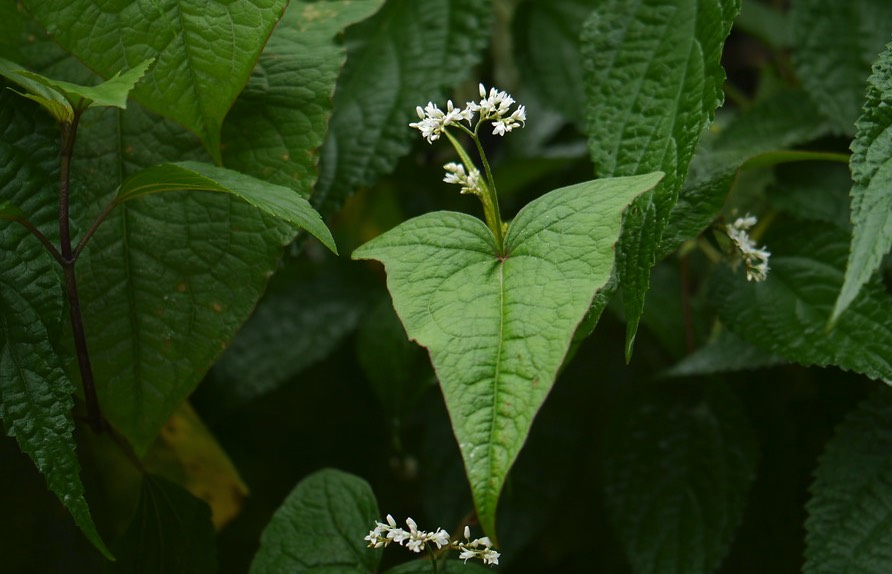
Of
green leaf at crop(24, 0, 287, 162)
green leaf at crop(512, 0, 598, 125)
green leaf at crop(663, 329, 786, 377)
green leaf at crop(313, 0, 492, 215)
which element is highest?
green leaf at crop(512, 0, 598, 125)

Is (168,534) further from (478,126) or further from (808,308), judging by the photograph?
(808,308)

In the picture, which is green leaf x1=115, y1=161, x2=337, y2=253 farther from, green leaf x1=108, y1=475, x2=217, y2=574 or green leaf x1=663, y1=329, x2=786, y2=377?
green leaf x1=663, y1=329, x2=786, y2=377

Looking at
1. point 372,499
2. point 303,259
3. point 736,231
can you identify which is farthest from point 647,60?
point 303,259

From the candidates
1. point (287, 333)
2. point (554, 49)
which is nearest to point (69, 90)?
point (287, 333)

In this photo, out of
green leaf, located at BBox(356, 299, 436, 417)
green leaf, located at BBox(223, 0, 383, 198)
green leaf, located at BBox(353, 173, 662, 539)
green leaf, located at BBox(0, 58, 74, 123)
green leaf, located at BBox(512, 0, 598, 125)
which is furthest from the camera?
green leaf, located at BBox(512, 0, 598, 125)

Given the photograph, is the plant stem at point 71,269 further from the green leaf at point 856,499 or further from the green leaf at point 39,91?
the green leaf at point 856,499

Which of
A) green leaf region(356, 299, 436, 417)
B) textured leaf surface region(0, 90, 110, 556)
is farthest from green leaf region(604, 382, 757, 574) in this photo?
textured leaf surface region(0, 90, 110, 556)
